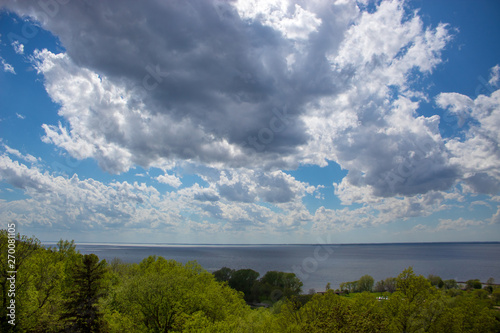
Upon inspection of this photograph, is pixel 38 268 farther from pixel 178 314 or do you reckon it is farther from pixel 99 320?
pixel 178 314

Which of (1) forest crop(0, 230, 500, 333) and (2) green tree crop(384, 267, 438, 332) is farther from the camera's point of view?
(2) green tree crop(384, 267, 438, 332)

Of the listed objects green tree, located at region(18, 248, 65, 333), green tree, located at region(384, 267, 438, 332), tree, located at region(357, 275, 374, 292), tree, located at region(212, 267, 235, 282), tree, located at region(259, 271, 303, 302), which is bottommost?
tree, located at region(357, 275, 374, 292)

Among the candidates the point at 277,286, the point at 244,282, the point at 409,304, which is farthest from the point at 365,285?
the point at 409,304

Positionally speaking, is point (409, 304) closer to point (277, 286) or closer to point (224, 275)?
point (277, 286)

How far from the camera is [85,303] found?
31.3m

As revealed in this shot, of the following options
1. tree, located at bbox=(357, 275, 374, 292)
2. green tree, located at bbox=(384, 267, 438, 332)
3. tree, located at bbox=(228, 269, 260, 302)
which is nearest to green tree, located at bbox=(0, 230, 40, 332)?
Answer: green tree, located at bbox=(384, 267, 438, 332)

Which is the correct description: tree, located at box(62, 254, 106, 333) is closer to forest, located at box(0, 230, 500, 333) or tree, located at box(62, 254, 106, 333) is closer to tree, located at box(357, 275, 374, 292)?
forest, located at box(0, 230, 500, 333)

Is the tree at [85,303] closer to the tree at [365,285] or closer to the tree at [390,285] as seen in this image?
the tree at [365,285]

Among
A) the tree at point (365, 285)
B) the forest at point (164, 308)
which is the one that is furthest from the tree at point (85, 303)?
the tree at point (365, 285)

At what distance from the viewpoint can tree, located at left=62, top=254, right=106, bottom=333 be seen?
28.9 meters

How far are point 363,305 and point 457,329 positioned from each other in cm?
1032

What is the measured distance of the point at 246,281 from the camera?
97750mm

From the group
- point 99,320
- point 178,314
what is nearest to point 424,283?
→ point 178,314

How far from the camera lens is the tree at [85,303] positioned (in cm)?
2892
